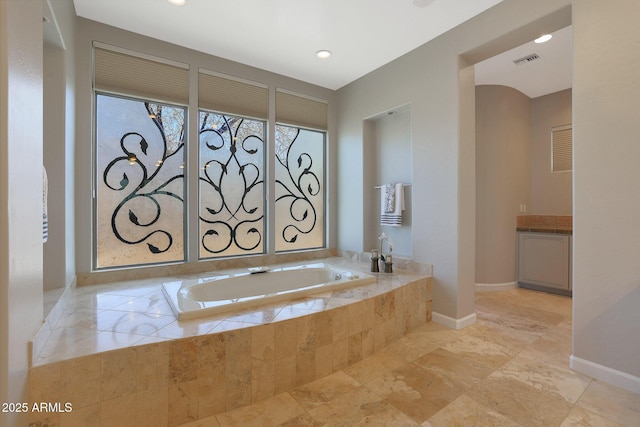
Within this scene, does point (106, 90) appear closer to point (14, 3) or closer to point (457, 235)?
point (14, 3)

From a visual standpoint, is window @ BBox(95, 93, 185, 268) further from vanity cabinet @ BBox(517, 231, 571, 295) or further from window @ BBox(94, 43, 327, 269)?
vanity cabinet @ BBox(517, 231, 571, 295)

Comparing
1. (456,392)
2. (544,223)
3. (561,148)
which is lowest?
(456,392)

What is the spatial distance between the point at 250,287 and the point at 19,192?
1.90 metres

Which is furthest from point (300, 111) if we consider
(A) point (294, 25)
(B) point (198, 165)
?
(B) point (198, 165)

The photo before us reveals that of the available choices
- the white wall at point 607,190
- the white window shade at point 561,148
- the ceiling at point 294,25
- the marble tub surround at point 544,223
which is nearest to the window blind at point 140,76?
the ceiling at point 294,25

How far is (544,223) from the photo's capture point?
13.4ft

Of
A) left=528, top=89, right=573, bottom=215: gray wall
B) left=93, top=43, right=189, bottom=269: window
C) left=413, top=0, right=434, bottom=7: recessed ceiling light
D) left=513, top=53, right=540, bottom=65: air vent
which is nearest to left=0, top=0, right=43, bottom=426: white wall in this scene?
left=93, top=43, right=189, bottom=269: window

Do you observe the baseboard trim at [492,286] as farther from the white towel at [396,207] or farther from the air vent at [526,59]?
the air vent at [526,59]

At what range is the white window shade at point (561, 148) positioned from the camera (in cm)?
389

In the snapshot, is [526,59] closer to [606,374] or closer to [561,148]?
[561,148]

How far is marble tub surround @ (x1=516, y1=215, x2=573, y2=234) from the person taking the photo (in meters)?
3.82

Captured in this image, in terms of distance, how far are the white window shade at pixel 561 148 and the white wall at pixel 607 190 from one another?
2.58 meters

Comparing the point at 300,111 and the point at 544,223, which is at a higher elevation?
the point at 300,111

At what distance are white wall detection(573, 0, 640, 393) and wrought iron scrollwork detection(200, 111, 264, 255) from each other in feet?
9.54
